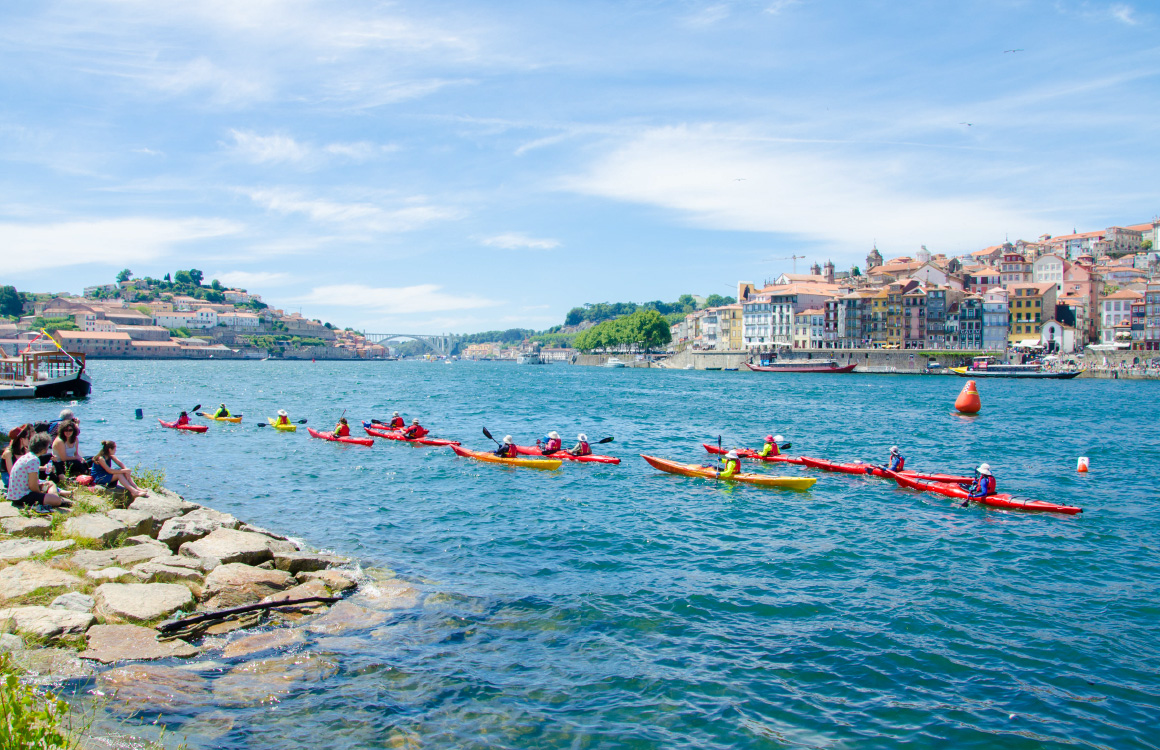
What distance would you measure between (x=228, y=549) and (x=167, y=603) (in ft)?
7.44

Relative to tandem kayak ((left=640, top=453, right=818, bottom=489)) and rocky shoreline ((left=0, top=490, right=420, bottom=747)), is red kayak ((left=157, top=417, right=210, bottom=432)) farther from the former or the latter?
tandem kayak ((left=640, top=453, right=818, bottom=489))

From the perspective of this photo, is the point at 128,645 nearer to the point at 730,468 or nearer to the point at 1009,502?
the point at 730,468

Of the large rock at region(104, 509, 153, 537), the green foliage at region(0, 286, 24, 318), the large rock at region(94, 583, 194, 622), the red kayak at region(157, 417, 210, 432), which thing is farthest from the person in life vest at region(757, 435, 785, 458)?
the green foliage at region(0, 286, 24, 318)

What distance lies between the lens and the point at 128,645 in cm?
909

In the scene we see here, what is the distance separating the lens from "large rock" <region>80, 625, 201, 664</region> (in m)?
8.82

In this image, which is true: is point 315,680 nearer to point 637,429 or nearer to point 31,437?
point 31,437

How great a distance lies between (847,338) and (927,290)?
50.8 feet

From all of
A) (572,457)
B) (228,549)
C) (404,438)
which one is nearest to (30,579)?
(228,549)

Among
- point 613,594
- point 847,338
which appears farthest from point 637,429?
point 847,338

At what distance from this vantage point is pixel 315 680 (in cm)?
899

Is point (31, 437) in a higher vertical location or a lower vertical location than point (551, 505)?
higher

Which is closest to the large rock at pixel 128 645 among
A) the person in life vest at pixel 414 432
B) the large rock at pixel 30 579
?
the large rock at pixel 30 579

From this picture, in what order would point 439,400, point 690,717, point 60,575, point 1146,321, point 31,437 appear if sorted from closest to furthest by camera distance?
1. point 690,717
2. point 60,575
3. point 31,437
4. point 439,400
5. point 1146,321

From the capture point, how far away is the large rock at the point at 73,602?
9547 millimetres
